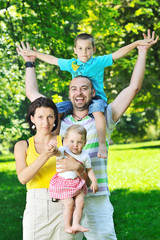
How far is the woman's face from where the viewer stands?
9.00 feet

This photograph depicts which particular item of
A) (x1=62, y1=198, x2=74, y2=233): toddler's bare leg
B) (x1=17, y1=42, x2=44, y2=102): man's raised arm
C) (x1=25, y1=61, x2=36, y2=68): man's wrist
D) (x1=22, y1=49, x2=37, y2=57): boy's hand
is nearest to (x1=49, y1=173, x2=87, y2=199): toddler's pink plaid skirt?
(x1=62, y1=198, x2=74, y2=233): toddler's bare leg

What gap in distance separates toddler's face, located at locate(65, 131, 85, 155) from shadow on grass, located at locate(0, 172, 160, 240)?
13.3ft

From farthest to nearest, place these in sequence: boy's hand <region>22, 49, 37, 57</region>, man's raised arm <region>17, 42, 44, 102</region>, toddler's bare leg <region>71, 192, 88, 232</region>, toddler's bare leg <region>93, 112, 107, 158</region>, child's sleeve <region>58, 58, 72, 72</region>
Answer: child's sleeve <region>58, 58, 72, 72</region>
boy's hand <region>22, 49, 37, 57</region>
man's raised arm <region>17, 42, 44, 102</region>
toddler's bare leg <region>93, 112, 107, 158</region>
toddler's bare leg <region>71, 192, 88, 232</region>

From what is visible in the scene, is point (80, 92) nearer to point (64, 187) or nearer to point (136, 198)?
point (64, 187)

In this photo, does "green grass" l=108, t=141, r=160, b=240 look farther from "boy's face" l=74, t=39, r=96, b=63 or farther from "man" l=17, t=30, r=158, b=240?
"boy's face" l=74, t=39, r=96, b=63

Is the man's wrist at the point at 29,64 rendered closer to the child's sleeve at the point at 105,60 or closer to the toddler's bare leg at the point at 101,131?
the child's sleeve at the point at 105,60

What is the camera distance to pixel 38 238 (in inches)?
109

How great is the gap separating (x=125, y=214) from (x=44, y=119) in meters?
5.42

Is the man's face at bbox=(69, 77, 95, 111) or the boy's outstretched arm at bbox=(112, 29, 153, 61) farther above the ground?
the boy's outstretched arm at bbox=(112, 29, 153, 61)

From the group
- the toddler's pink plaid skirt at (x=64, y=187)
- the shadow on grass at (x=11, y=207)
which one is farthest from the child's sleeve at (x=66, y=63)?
the shadow on grass at (x=11, y=207)

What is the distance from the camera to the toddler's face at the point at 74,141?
2678 mm

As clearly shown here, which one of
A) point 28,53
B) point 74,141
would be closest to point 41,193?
point 74,141

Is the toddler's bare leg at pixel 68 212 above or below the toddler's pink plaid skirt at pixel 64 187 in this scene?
below

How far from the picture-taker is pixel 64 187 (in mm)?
2658
